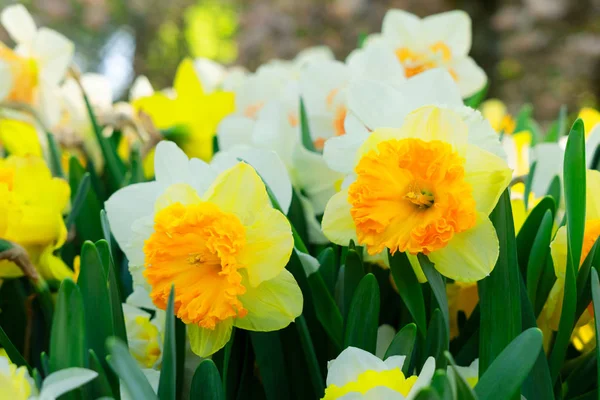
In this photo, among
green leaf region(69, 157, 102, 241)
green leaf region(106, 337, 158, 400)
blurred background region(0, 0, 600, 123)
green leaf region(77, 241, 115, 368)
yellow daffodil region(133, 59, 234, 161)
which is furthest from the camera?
blurred background region(0, 0, 600, 123)

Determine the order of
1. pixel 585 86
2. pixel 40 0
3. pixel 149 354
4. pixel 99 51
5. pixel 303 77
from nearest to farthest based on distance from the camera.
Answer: pixel 149 354 < pixel 303 77 < pixel 585 86 < pixel 40 0 < pixel 99 51

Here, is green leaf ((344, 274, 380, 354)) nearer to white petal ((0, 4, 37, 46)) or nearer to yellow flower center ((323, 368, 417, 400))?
yellow flower center ((323, 368, 417, 400))

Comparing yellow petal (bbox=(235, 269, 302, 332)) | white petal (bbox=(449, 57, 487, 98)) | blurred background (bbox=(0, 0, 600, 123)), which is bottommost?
blurred background (bbox=(0, 0, 600, 123))

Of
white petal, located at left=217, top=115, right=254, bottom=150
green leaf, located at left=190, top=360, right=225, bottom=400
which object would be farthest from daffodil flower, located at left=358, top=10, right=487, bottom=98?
green leaf, located at left=190, top=360, right=225, bottom=400

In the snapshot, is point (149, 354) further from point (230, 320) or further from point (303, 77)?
point (303, 77)

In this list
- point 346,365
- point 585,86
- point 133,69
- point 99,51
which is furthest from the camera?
point 99,51

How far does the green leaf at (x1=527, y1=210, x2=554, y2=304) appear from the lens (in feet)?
1.58

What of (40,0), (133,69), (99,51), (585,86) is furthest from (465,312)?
(99,51)

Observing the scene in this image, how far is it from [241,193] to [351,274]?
0.35ft

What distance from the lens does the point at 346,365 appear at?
430mm

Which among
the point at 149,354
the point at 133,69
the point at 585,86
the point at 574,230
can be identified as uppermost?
the point at 574,230

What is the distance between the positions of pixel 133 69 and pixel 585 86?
176 inches

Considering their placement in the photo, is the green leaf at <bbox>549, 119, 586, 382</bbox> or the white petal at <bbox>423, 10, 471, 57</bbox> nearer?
the green leaf at <bbox>549, 119, 586, 382</bbox>

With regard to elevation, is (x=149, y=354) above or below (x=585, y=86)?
above
